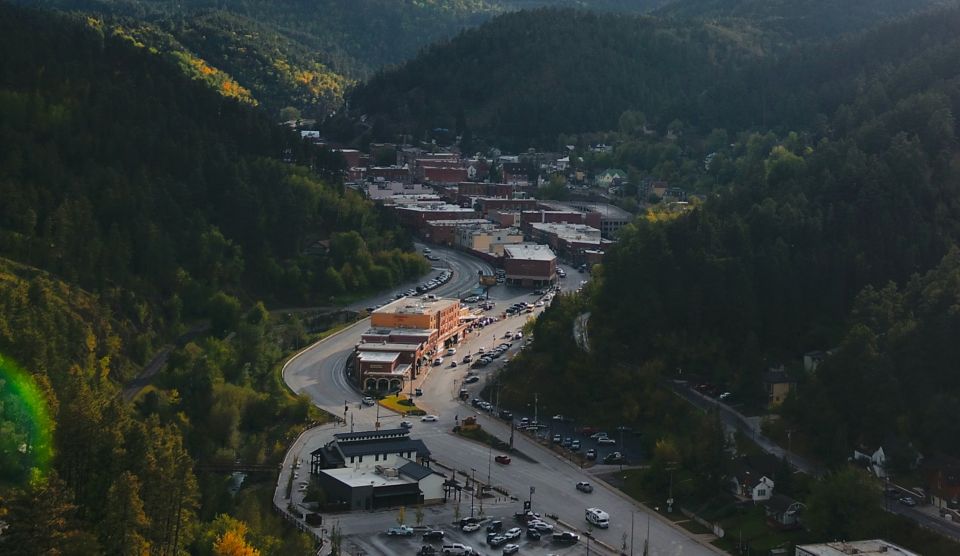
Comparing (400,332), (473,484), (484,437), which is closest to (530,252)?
(400,332)

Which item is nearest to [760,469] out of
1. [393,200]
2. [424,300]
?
[424,300]

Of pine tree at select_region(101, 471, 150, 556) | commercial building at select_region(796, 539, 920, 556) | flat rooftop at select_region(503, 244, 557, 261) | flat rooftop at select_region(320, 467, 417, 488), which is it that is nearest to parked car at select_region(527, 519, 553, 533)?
flat rooftop at select_region(320, 467, 417, 488)

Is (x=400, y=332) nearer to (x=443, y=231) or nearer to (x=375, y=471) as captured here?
(x=375, y=471)

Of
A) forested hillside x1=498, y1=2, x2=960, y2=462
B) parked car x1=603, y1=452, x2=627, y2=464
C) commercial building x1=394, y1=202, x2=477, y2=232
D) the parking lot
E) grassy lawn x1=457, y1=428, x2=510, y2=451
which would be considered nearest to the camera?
the parking lot

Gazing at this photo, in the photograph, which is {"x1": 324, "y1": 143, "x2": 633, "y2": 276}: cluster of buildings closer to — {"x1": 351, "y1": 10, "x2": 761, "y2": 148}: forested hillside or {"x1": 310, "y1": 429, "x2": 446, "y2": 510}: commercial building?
{"x1": 351, "y1": 10, "x2": 761, "y2": 148}: forested hillside

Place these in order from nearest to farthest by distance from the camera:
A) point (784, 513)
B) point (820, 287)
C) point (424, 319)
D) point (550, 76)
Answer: point (784, 513), point (820, 287), point (424, 319), point (550, 76)

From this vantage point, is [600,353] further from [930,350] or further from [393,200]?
[393,200]

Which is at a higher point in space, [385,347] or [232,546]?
[232,546]
